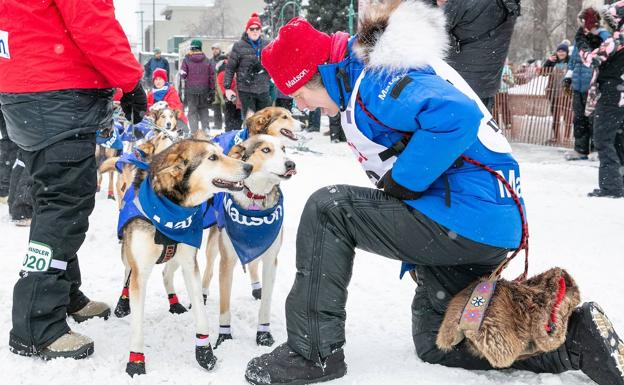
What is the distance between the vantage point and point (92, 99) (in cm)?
278

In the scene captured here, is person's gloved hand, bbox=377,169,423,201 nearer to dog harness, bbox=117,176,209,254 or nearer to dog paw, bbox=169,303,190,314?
dog harness, bbox=117,176,209,254

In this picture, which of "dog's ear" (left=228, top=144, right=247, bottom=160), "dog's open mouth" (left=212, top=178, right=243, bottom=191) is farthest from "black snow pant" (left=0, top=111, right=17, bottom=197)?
"dog's open mouth" (left=212, top=178, right=243, bottom=191)

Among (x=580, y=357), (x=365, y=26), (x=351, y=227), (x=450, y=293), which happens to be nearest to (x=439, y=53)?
(x=365, y=26)

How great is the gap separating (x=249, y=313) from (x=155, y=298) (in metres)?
0.65

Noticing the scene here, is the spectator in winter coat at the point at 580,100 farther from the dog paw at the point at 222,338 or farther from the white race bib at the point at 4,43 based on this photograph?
the white race bib at the point at 4,43

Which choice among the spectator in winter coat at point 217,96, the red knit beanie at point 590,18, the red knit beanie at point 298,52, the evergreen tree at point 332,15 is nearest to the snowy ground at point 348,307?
the red knit beanie at point 298,52

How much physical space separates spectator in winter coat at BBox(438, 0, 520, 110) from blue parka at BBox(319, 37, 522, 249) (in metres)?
1.69

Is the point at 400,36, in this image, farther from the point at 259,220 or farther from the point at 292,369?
the point at 292,369

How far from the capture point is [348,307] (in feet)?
11.1

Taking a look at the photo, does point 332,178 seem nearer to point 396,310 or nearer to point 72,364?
point 396,310

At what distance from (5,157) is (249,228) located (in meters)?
4.18

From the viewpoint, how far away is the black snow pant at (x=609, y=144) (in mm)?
6172

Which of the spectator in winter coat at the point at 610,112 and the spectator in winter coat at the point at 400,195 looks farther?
the spectator in winter coat at the point at 610,112

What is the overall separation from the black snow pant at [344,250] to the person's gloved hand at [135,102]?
1.19 meters
